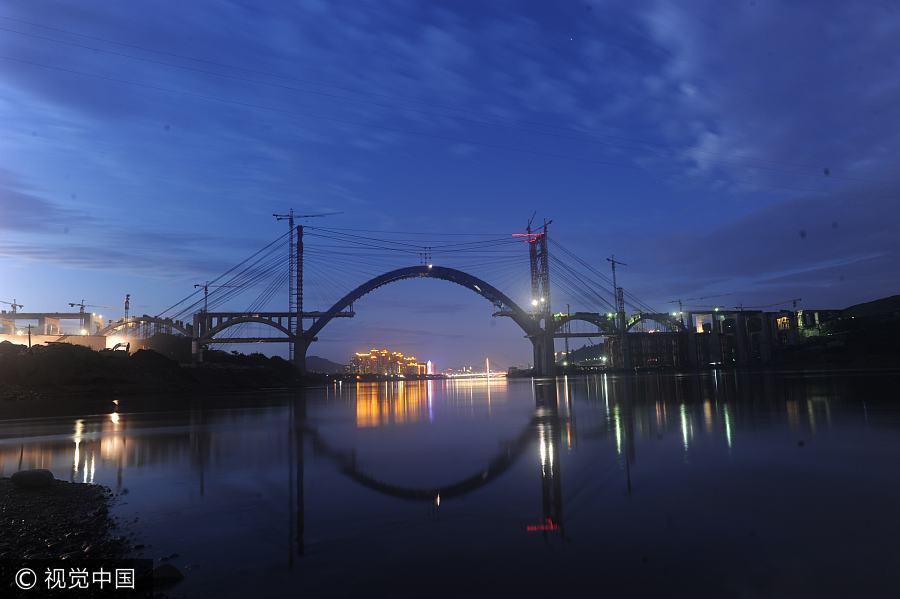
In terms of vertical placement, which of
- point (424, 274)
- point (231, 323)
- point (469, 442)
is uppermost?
point (424, 274)

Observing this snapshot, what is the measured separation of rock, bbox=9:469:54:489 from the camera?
37.4 ft

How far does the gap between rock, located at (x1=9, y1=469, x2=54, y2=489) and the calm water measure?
52.3 inches

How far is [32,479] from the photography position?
11.4m

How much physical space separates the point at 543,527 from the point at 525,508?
1.14 metres

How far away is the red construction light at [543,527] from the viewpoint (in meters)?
8.07

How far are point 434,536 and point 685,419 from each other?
662 inches

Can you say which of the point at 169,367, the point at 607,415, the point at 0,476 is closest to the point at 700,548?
the point at 0,476

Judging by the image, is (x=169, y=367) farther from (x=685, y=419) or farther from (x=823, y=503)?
(x=823, y=503)

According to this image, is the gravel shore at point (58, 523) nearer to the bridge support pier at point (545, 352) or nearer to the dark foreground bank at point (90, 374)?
the dark foreground bank at point (90, 374)

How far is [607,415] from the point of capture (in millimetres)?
24938

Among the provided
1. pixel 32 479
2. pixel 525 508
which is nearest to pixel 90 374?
pixel 32 479

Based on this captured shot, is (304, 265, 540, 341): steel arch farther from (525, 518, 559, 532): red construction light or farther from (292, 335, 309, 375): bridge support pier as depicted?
(525, 518, 559, 532): red construction light

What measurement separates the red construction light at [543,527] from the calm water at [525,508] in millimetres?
60

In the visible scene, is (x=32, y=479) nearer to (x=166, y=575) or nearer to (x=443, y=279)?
(x=166, y=575)
